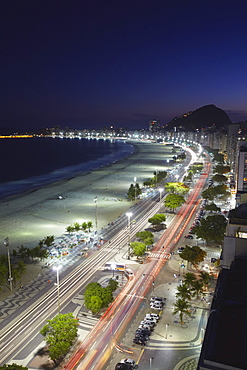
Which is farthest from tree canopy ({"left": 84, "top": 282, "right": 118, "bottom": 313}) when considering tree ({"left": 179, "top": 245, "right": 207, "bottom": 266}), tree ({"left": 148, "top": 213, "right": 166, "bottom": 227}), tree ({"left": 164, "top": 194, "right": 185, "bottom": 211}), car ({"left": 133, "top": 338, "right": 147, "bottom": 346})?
tree ({"left": 164, "top": 194, "right": 185, "bottom": 211})

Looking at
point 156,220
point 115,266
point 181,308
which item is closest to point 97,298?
point 181,308

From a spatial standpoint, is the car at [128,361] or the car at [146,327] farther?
the car at [146,327]

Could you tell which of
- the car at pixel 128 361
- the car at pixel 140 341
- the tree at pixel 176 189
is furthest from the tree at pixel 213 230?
the tree at pixel 176 189

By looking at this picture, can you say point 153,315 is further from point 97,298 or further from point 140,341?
point 97,298

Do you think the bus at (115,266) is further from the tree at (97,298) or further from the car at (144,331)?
the car at (144,331)

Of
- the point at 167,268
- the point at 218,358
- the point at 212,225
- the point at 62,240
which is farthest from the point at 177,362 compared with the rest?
the point at 62,240

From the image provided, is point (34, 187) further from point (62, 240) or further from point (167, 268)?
point (167, 268)
